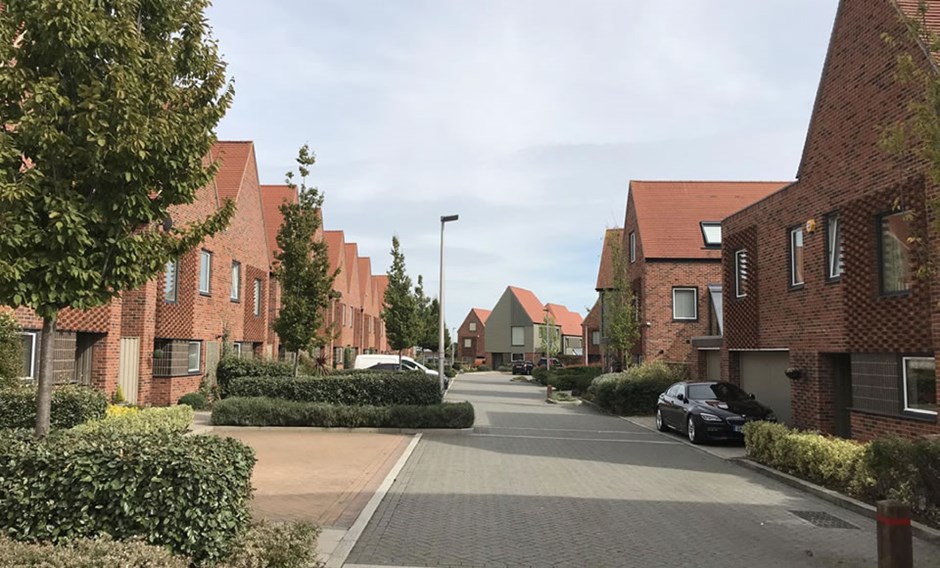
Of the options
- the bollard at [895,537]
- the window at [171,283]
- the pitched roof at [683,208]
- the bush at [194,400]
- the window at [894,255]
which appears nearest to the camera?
the bollard at [895,537]

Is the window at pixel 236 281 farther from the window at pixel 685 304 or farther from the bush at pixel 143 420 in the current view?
the window at pixel 685 304

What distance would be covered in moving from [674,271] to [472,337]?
64.2 metres

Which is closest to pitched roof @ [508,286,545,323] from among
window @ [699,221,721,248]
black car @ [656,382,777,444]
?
window @ [699,221,721,248]

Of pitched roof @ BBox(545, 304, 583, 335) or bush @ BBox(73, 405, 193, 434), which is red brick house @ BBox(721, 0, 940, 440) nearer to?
bush @ BBox(73, 405, 193, 434)

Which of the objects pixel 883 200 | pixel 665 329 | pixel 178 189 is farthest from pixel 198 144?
pixel 665 329

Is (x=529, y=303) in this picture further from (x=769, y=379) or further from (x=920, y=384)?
(x=920, y=384)

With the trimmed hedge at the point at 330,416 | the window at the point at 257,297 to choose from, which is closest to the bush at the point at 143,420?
the trimmed hedge at the point at 330,416

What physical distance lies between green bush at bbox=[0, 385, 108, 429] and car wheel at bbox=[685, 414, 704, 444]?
12.1m

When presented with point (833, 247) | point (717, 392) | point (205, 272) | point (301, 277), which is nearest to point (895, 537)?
point (833, 247)

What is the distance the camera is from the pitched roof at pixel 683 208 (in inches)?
1148

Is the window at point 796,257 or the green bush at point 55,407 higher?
the window at point 796,257

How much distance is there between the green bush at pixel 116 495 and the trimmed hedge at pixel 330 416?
38.7 ft

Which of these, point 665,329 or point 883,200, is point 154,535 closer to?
point 883,200

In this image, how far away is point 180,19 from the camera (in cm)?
683
